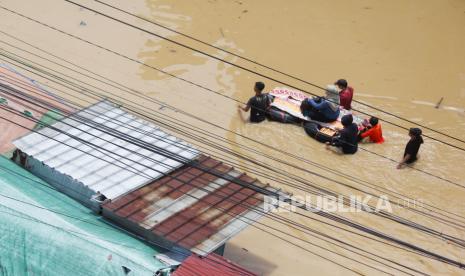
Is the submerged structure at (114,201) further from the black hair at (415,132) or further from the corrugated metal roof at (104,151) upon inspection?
the black hair at (415,132)

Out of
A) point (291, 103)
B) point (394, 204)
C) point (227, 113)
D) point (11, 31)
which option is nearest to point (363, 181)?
point (394, 204)

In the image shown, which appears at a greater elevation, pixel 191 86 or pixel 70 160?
pixel 191 86

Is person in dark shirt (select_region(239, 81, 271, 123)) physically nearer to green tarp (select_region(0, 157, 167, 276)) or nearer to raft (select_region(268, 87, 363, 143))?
raft (select_region(268, 87, 363, 143))

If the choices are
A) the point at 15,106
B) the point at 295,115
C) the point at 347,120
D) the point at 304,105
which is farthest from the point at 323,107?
the point at 15,106

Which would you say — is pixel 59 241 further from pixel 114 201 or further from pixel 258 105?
pixel 258 105

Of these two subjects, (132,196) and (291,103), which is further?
(291,103)

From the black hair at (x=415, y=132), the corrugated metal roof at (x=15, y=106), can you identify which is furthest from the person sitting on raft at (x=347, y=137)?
the corrugated metal roof at (x=15, y=106)

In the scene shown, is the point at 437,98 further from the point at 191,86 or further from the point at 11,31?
the point at 11,31
